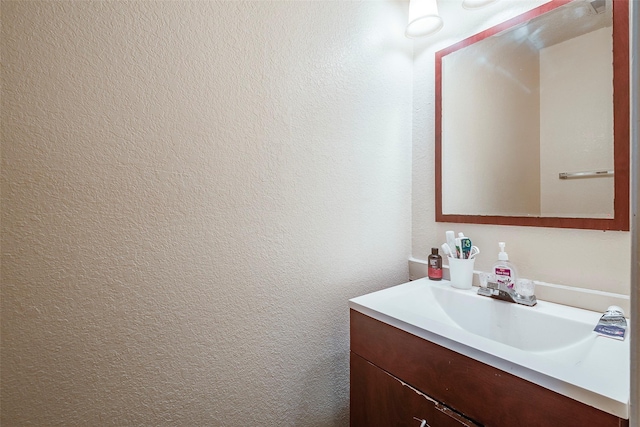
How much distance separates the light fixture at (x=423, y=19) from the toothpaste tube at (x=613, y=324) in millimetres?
1011

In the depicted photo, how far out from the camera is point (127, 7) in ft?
2.18

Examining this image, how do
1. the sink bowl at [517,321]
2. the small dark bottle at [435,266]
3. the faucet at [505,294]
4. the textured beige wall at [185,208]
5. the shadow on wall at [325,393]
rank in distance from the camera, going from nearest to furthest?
the textured beige wall at [185,208], the sink bowl at [517,321], the faucet at [505,294], the shadow on wall at [325,393], the small dark bottle at [435,266]

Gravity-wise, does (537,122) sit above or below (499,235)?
above

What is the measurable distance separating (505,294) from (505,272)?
0.07 m

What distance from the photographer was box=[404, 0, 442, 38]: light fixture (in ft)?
3.38

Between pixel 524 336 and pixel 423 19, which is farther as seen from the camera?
pixel 423 19

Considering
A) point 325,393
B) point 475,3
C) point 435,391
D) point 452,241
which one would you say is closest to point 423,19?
point 475,3

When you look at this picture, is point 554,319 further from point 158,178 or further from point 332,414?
point 158,178

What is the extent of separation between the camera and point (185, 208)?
0.74 metres

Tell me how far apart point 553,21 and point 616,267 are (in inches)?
29.1

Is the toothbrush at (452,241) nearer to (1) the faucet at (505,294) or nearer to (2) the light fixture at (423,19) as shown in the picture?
(1) the faucet at (505,294)

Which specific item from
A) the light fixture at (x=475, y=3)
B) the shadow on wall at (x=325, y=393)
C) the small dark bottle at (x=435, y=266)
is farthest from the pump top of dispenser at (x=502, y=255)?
the light fixture at (x=475, y=3)

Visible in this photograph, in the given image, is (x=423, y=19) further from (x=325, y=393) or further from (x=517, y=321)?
(x=325, y=393)

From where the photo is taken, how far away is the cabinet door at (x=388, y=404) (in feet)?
2.11
